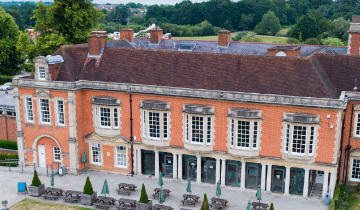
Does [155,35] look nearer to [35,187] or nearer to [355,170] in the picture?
[35,187]

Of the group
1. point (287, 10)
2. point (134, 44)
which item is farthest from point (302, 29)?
point (134, 44)

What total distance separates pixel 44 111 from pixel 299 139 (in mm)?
22502

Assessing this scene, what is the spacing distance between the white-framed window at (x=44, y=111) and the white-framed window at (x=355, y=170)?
88.1ft

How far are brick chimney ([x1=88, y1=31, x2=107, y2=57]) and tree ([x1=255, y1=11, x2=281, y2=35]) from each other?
90.6 m

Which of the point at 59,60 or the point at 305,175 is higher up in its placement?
the point at 59,60

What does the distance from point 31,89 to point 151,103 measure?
37.3 feet

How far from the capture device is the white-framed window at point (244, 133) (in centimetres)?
3369

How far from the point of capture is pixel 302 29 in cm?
10488

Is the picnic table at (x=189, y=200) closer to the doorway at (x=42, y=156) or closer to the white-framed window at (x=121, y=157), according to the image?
the white-framed window at (x=121, y=157)

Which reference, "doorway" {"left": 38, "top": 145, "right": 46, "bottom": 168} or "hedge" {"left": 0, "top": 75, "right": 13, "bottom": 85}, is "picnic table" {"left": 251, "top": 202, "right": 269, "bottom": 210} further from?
"hedge" {"left": 0, "top": 75, "right": 13, "bottom": 85}

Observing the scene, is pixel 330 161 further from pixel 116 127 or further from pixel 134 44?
pixel 134 44

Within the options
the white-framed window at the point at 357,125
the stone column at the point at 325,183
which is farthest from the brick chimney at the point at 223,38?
the stone column at the point at 325,183

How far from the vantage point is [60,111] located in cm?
3803

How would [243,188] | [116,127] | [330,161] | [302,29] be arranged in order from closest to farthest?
1. [330,161]
2. [243,188]
3. [116,127]
4. [302,29]
